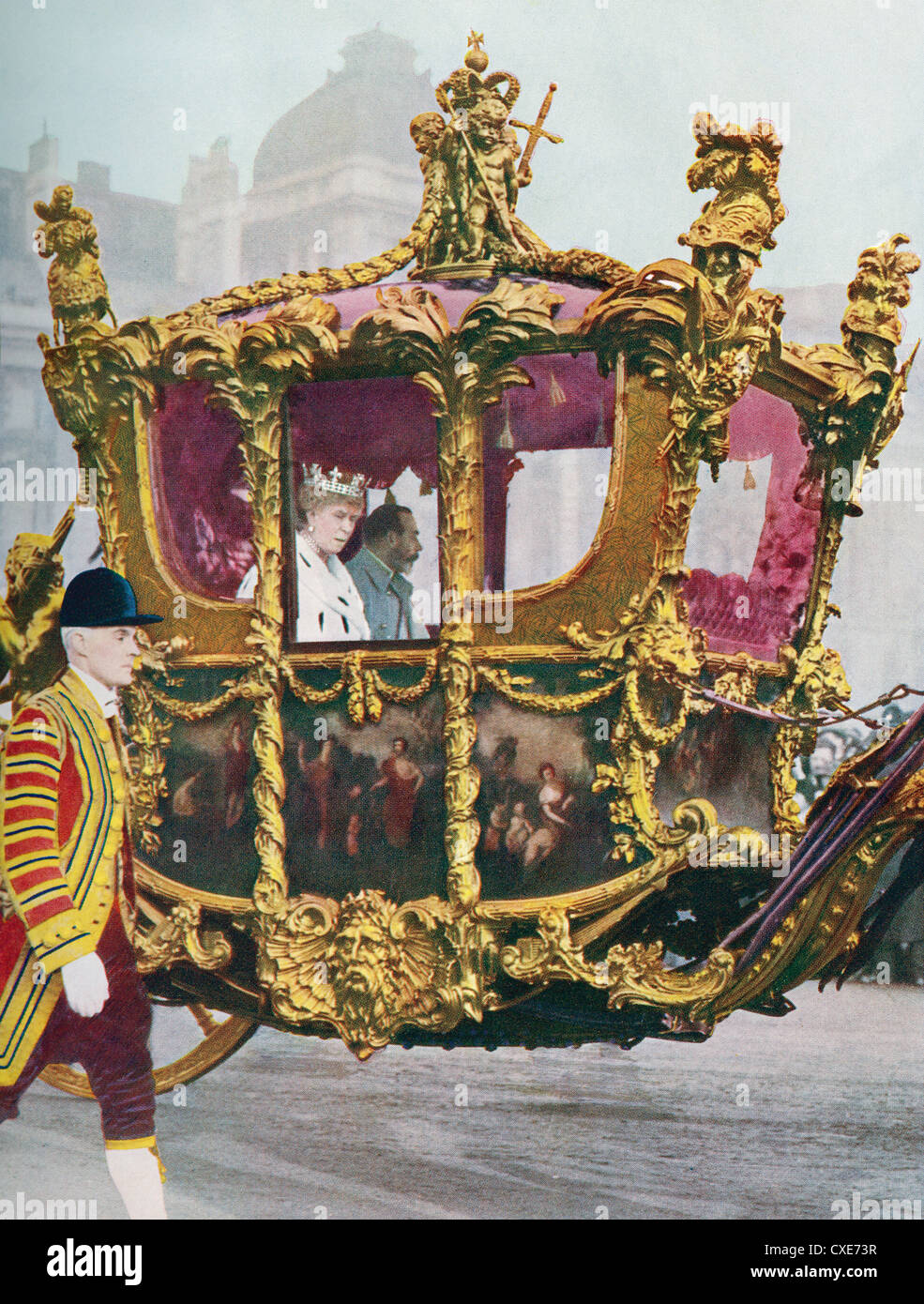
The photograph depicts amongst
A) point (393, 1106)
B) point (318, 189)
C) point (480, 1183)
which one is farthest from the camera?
point (318, 189)

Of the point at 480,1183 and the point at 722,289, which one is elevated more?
the point at 722,289

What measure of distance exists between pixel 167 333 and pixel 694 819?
1.71 meters

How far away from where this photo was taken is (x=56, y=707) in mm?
4035

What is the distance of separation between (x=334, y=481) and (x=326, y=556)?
184mm

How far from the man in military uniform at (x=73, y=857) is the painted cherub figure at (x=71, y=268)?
0.63m

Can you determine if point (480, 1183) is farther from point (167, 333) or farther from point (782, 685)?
point (167, 333)

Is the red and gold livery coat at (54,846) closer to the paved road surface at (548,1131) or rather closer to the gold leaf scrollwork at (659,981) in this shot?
the paved road surface at (548,1131)

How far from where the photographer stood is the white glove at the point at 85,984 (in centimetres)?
398

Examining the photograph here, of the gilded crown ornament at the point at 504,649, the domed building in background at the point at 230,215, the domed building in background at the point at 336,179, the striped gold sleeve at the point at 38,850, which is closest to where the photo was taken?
the gilded crown ornament at the point at 504,649

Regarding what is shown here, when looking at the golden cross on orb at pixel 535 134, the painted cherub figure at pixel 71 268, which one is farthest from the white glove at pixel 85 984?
the golden cross on orb at pixel 535 134

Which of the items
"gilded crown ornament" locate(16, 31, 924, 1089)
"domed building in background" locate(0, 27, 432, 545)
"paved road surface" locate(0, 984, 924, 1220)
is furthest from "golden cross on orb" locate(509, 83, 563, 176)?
"paved road surface" locate(0, 984, 924, 1220)

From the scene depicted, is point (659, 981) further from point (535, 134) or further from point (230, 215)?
point (230, 215)

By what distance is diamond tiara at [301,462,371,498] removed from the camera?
3898mm
